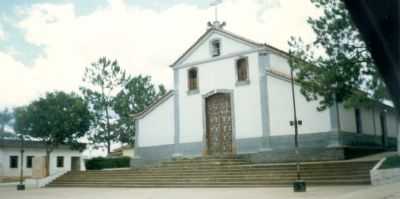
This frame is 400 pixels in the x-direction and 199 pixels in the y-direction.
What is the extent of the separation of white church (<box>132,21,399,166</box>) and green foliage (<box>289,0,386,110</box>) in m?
4.14

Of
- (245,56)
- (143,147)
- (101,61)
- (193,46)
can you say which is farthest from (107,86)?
(245,56)

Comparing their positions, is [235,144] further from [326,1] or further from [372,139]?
[326,1]

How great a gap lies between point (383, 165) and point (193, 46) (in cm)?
1490

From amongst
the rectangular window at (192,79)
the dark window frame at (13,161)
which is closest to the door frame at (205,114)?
the rectangular window at (192,79)

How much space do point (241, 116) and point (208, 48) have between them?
16.8ft

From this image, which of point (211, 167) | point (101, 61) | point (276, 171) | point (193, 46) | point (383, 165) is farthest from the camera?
point (101, 61)

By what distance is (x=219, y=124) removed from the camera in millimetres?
25359

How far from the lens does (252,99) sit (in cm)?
2409

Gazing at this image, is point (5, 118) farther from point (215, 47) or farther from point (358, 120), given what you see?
point (358, 120)

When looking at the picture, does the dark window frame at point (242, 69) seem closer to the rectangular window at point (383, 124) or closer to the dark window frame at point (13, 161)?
the rectangular window at point (383, 124)

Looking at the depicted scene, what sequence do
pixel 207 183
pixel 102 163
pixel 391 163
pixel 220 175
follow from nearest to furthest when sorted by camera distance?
pixel 391 163 → pixel 207 183 → pixel 220 175 → pixel 102 163

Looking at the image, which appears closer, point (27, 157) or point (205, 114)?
point (205, 114)

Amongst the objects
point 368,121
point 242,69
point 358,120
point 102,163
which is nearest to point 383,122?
point 368,121

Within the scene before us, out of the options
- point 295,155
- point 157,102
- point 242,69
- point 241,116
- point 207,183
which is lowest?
point 207,183
